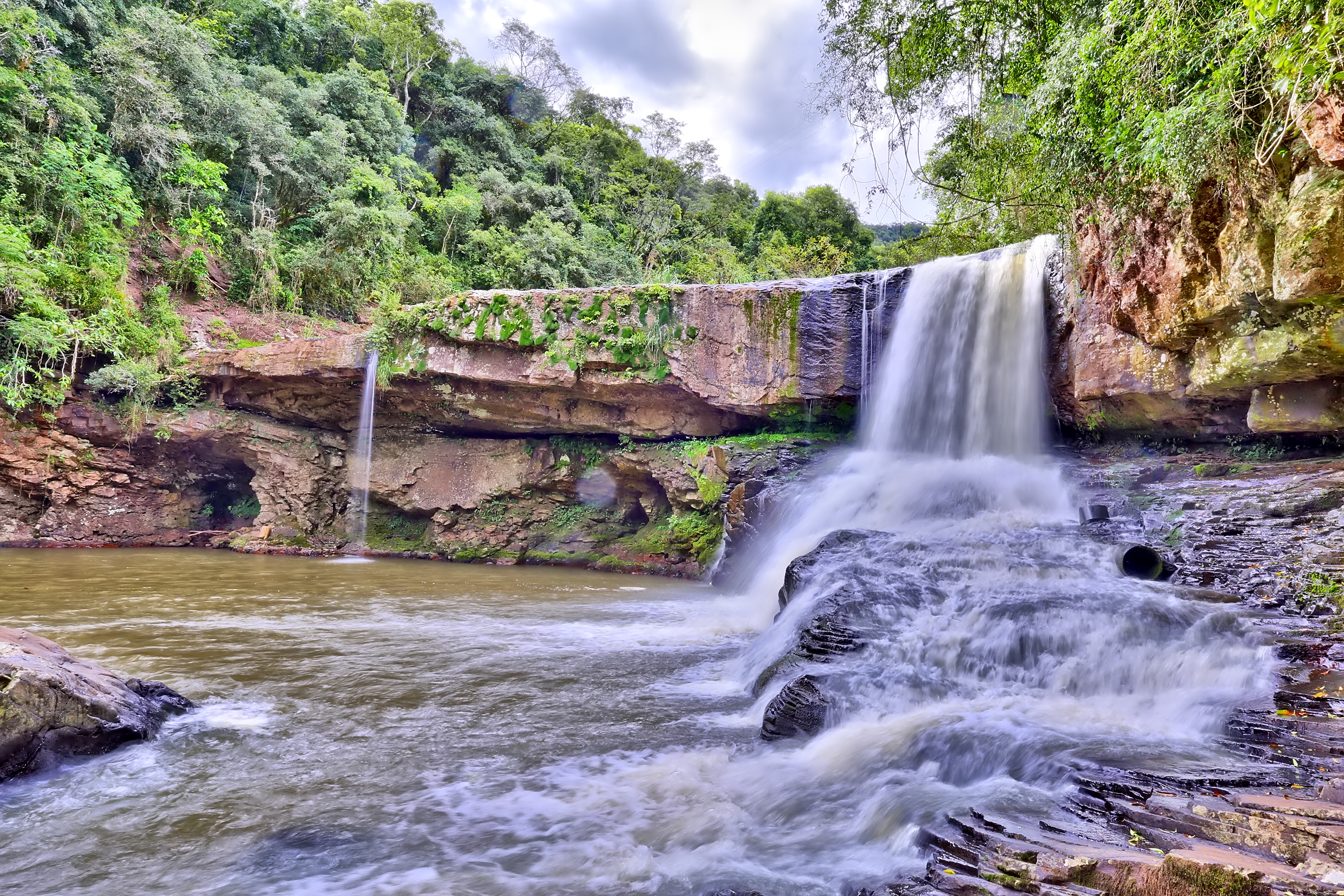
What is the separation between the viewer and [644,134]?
96.0ft

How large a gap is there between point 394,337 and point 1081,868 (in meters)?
13.7

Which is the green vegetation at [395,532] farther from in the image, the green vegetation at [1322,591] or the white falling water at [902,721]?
the green vegetation at [1322,591]

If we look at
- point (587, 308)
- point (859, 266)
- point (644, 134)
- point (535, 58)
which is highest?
point (535, 58)

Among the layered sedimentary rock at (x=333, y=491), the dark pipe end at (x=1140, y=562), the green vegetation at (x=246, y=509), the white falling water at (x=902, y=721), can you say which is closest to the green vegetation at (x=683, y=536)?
the layered sedimentary rock at (x=333, y=491)

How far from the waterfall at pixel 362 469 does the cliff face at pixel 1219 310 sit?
13185 mm

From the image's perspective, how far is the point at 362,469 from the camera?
14750 millimetres

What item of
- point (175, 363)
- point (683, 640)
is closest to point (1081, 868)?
point (683, 640)

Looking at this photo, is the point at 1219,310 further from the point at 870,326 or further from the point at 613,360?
the point at 613,360

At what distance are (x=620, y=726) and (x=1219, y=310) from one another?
21.7ft

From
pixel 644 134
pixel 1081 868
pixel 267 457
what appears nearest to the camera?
pixel 1081 868

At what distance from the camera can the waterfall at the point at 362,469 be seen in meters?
14.1

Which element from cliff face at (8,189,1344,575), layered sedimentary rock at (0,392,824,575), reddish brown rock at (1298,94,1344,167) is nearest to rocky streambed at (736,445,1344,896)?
cliff face at (8,189,1344,575)

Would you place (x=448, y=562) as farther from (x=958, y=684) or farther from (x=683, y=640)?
(x=958, y=684)

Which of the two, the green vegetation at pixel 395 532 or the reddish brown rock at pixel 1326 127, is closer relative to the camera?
the reddish brown rock at pixel 1326 127
